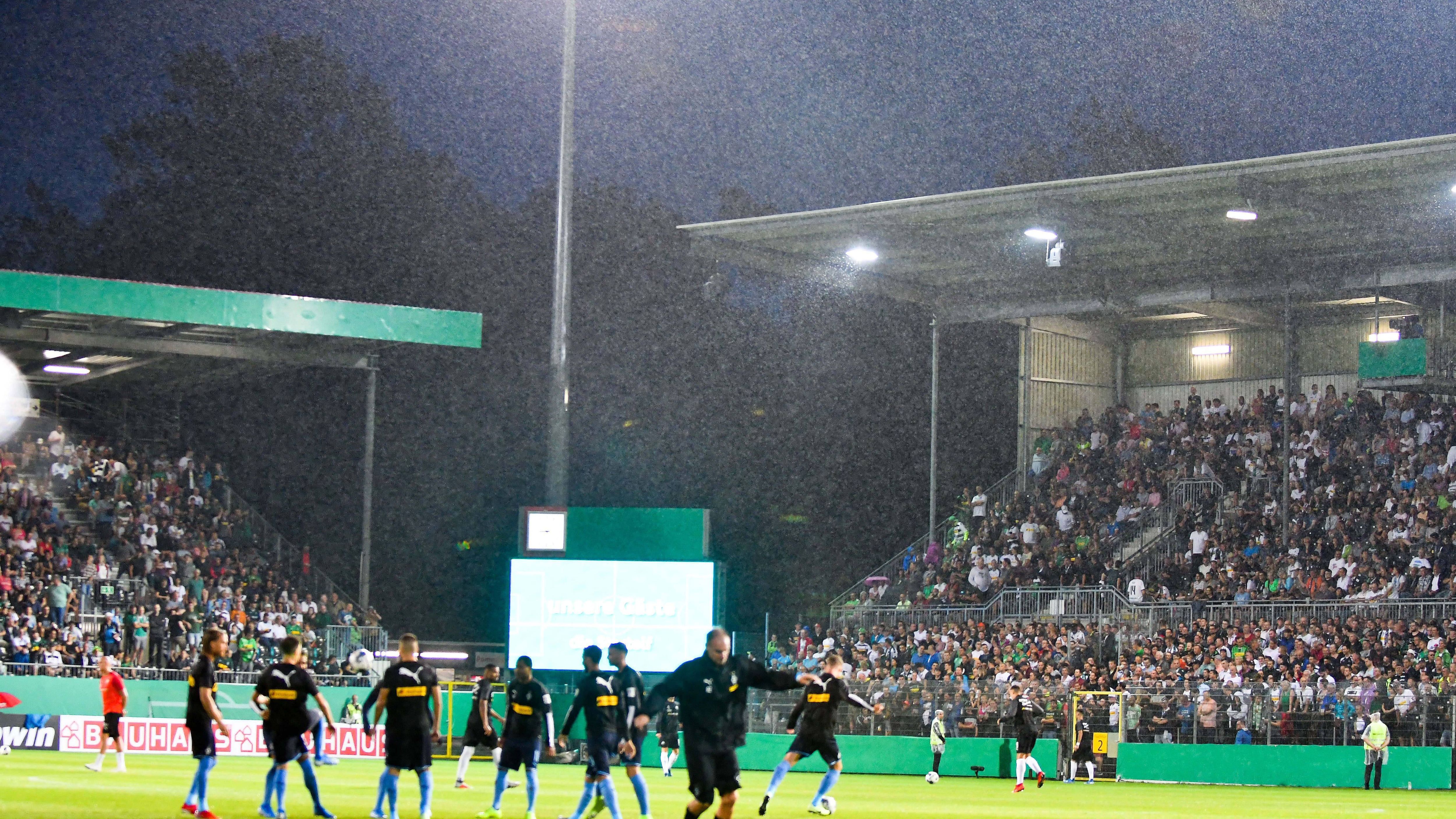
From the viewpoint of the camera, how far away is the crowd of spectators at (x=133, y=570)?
35.5 metres

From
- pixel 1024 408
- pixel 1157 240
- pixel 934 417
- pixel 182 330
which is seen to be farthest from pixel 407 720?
pixel 1024 408

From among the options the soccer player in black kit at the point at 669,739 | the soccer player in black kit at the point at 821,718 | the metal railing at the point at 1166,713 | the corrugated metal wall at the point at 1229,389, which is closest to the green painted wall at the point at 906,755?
the metal railing at the point at 1166,713

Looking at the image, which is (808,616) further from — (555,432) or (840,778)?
(840,778)

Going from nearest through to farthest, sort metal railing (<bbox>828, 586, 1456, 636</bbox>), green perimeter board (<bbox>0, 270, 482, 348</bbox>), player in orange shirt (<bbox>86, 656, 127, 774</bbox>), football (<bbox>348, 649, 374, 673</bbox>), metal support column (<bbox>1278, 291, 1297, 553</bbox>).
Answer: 1. player in orange shirt (<bbox>86, 656, 127, 774</bbox>)
2. football (<bbox>348, 649, 374, 673</bbox>)
3. metal railing (<bbox>828, 586, 1456, 636</bbox>)
4. green perimeter board (<bbox>0, 270, 482, 348</bbox>)
5. metal support column (<bbox>1278, 291, 1297, 553</bbox>)

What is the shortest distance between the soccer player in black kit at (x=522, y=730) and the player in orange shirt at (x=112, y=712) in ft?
27.1

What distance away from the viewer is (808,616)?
4984 cm

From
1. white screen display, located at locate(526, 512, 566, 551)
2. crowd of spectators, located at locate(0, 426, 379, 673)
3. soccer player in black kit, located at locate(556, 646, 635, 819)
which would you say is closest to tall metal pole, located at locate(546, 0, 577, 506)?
white screen display, located at locate(526, 512, 566, 551)

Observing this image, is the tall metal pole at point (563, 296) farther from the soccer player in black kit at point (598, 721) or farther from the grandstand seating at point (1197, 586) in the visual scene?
the soccer player in black kit at point (598, 721)

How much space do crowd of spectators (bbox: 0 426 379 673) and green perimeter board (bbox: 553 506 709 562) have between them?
5.53 metres

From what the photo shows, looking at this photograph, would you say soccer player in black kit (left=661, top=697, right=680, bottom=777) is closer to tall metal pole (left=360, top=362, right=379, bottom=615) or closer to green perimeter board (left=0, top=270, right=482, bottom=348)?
tall metal pole (left=360, top=362, right=379, bottom=615)

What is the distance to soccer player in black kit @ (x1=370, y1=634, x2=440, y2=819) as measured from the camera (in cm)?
1570

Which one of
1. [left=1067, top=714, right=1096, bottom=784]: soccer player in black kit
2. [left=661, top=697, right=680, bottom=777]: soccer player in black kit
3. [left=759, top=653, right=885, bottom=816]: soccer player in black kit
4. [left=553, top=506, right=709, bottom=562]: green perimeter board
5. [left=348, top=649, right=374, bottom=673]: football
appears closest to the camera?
[left=759, top=653, right=885, bottom=816]: soccer player in black kit

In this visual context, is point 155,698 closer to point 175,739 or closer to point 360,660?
point 175,739

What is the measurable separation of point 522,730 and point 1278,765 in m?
16.9
